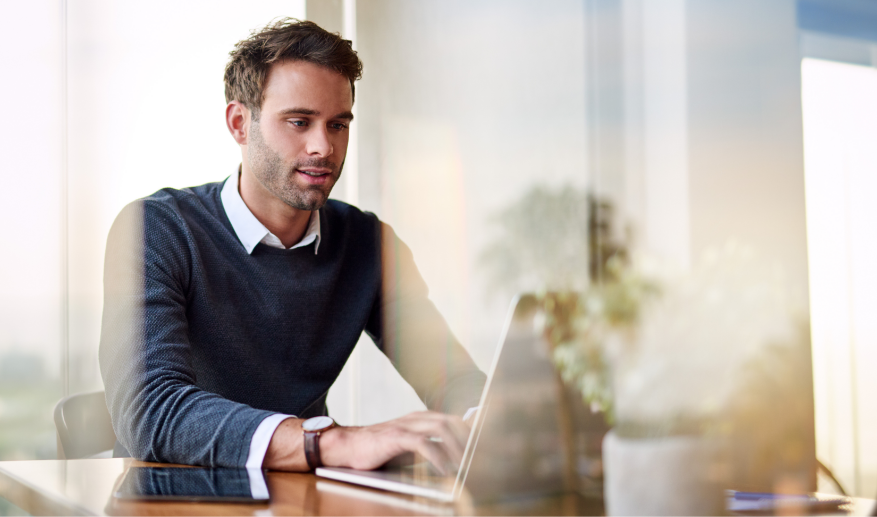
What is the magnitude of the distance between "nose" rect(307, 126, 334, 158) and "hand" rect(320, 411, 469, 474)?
69 cm

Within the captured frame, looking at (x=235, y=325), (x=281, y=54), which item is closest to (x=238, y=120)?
(x=281, y=54)

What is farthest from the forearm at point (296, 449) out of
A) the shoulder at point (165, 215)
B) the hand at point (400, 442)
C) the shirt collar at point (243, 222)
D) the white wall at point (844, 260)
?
the white wall at point (844, 260)

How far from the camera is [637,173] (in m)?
1.99

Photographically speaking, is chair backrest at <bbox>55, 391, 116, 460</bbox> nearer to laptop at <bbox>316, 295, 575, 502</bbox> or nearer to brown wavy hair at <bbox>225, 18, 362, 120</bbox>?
brown wavy hair at <bbox>225, 18, 362, 120</bbox>

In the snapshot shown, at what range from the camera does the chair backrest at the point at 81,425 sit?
1.18 m

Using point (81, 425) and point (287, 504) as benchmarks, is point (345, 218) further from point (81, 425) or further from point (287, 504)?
point (287, 504)

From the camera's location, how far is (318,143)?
4.36 feet

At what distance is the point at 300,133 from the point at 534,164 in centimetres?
112

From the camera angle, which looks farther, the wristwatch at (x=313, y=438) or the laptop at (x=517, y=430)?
the wristwatch at (x=313, y=438)

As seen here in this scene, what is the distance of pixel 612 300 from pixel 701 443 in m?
1.74

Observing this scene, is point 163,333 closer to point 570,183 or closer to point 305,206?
point 305,206

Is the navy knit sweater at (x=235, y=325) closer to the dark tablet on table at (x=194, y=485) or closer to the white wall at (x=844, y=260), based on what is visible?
the dark tablet on table at (x=194, y=485)

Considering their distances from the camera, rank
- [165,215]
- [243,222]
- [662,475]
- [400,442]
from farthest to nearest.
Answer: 1. [243,222]
2. [165,215]
3. [400,442]
4. [662,475]

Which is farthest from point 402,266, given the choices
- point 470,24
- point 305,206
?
point 470,24
